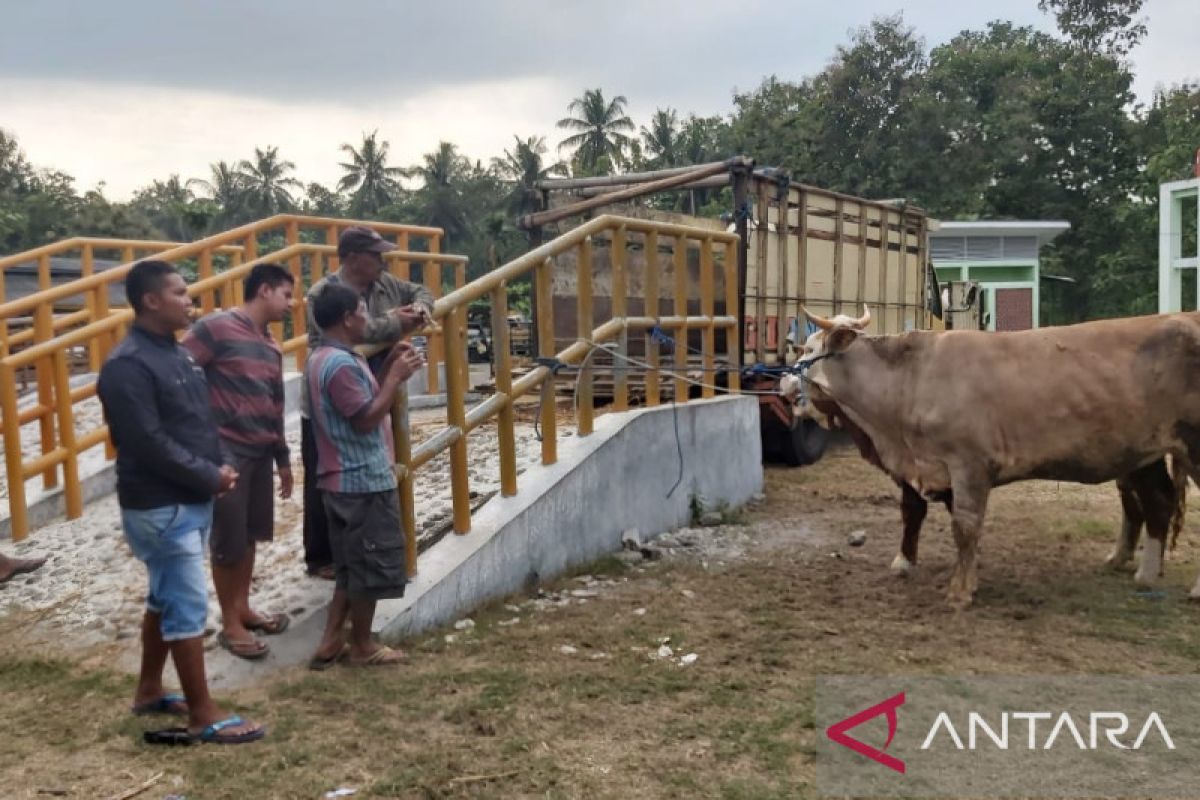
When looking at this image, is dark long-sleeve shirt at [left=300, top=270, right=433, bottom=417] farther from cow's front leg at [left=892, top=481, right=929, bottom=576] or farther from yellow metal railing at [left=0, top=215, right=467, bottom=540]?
cow's front leg at [left=892, top=481, right=929, bottom=576]

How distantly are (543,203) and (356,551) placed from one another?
6092mm

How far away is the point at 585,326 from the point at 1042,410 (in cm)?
252

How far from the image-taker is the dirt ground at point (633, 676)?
3.29 metres

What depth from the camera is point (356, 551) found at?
13.2ft

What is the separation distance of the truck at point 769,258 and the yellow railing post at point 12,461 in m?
4.38

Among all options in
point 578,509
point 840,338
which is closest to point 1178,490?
point 840,338

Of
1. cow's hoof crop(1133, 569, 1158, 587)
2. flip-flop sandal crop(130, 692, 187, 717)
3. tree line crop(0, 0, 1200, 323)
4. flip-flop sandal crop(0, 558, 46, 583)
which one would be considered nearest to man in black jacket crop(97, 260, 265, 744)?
flip-flop sandal crop(130, 692, 187, 717)

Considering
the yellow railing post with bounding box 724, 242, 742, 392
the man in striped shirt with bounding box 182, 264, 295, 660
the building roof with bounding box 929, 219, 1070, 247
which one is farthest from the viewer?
the building roof with bounding box 929, 219, 1070, 247

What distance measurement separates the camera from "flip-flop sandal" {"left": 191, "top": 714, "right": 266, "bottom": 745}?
11.4ft

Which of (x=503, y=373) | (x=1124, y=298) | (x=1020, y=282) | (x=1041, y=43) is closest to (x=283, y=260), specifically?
(x=503, y=373)

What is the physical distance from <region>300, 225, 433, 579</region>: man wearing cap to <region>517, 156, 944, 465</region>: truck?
11.7 feet

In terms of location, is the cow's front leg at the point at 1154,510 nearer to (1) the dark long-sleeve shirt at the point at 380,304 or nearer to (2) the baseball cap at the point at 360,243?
(1) the dark long-sleeve shirt at the point at 380,304

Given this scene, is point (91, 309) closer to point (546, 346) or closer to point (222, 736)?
point (546, 346)

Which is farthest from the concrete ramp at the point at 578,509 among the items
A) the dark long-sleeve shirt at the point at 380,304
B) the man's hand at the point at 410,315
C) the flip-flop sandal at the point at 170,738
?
the man's hand at the point at 410,315
